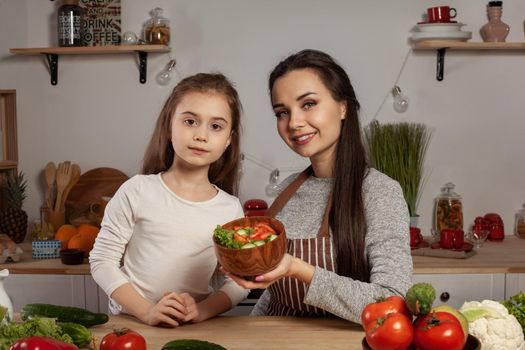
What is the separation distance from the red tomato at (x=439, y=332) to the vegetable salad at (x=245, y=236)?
36 centimetres

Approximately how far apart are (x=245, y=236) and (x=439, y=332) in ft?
1.45

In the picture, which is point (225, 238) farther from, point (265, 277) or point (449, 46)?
point (449, 46)

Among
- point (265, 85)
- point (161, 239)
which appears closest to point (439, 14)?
point (265, 85)

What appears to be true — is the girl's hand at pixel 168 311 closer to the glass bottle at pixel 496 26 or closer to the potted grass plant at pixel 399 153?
the potted grass plant at pixel 399 153

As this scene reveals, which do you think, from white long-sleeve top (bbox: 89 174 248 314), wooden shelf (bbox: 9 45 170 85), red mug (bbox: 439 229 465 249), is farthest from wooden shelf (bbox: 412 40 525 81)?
white long-sleeve top (bbox: 89 174 248 314)

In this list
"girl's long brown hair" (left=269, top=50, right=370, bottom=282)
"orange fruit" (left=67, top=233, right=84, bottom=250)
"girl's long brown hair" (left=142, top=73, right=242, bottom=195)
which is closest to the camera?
"girl's long brown hair" (left=269, top=50, right=370, bottom=282)

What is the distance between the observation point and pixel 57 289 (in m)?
2.94

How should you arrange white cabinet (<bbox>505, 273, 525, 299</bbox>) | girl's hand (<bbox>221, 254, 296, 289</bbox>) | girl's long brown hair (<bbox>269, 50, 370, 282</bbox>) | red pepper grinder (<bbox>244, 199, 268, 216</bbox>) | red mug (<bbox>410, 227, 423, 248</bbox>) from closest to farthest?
1. girl's hand (<bbox>221, 254, 296, 289</bbox>)
2. girl's long brown hair (<bbox>269, 50, 370, 282</bbox>)
3. white cabinet (<bbox>505, 273, 525, 299</bbox>)
4. red mug (<bbox>410, 227, 423, 248</bbox>)
5. red pepper grinder (<bbox>244, 199, 268, 216</bbox>)

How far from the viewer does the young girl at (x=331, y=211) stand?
1.73 metres

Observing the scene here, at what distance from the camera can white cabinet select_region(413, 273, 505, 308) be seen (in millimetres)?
2898

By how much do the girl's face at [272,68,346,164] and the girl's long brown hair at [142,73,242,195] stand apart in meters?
0.13

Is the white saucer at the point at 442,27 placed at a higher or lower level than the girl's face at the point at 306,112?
higher

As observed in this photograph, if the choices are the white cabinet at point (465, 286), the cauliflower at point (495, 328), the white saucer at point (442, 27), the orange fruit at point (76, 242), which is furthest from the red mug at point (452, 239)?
the cauliflower at point (495, 328)

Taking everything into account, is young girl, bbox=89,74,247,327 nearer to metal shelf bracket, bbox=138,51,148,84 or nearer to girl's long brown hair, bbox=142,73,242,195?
girl's long brown hair, bbox=142,73,242,195
